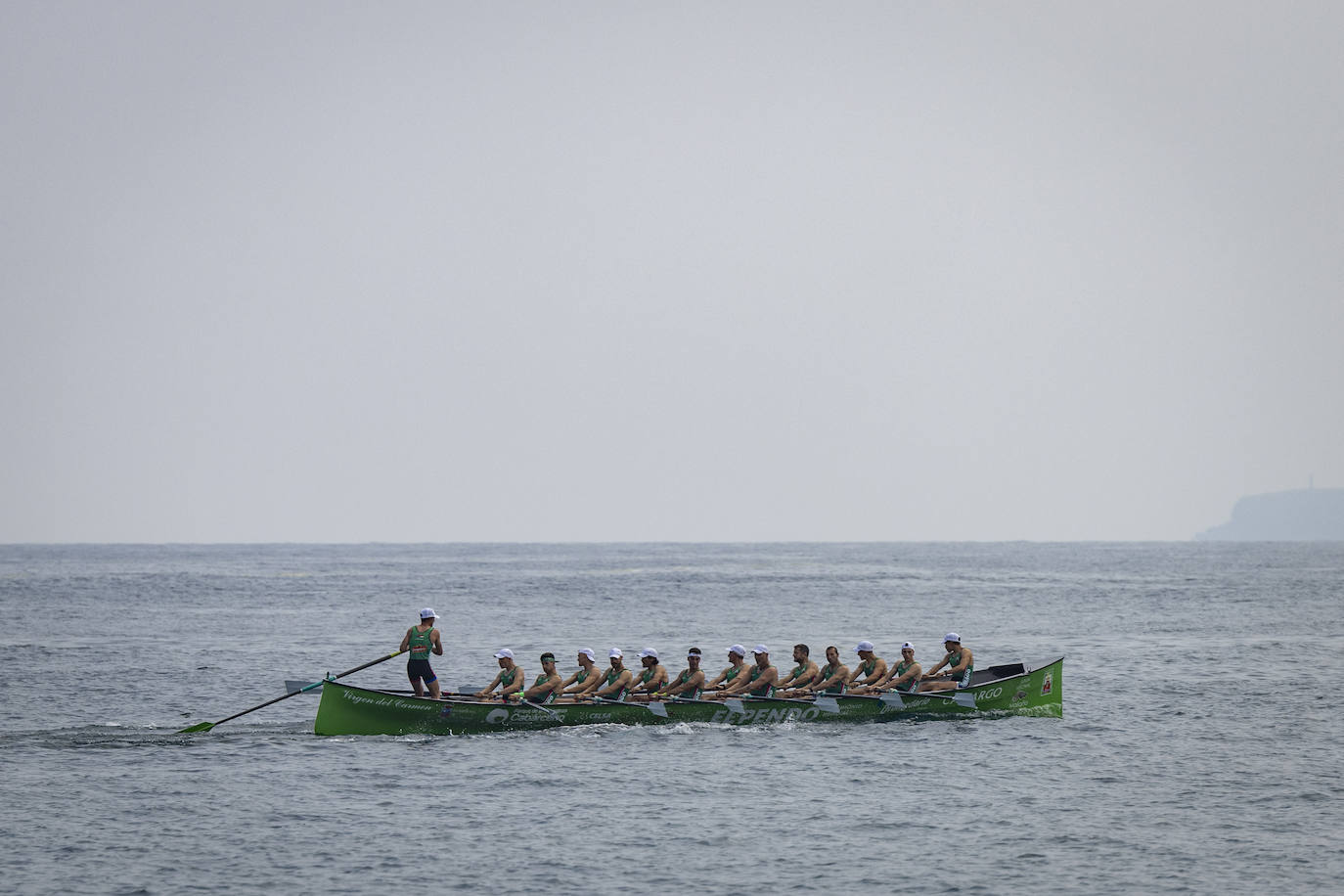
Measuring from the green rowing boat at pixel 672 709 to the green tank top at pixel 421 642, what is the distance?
3.98 feet

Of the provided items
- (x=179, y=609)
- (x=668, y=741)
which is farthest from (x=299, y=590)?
(x=668, y=741)

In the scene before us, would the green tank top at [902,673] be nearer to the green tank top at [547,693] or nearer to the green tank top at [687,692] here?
the green tank top at [687,692]

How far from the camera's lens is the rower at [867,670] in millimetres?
32875

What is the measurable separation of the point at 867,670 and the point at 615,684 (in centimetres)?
642

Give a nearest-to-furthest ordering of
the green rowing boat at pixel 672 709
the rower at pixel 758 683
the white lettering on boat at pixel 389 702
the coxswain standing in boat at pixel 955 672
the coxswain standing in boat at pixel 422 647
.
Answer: the white lettering on boat at pixel 389 702 → the green rowing boat at pixel 672 709 → the coxswain standing in boat at pixel 422 647 → the rower at pixel 758 683 → the coxswain standing in boat at pixel 955 672

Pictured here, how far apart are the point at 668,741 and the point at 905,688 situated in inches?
245

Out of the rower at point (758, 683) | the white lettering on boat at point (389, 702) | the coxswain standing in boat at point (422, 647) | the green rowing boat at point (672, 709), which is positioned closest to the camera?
→ the white lettering on boat at point (389, 702)

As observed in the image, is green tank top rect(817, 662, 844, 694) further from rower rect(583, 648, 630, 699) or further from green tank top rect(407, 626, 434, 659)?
green tank top rect(407, 626, 434, 659)

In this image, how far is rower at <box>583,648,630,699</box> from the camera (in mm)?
31578

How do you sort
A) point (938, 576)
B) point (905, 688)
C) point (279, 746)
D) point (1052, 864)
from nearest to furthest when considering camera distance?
point (1052, 864)
point (279, 746)
point (905, 688)
point (938, 576)

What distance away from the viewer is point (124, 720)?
33562 mm

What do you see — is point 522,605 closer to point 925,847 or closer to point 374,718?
point 374,718

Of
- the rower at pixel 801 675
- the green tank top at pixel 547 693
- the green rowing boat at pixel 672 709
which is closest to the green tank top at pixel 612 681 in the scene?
the green rowing boat at pixel 672 709

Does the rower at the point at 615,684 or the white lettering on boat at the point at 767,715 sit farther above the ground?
the rower at the point at 615,684
